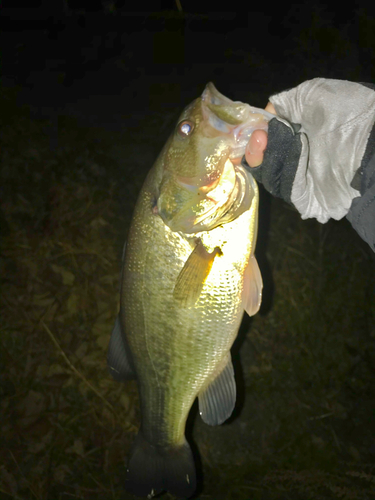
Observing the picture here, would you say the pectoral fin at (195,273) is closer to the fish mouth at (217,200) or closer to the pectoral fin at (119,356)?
the fish mouth at (217,200)

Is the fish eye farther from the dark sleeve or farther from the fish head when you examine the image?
the dark sleeve

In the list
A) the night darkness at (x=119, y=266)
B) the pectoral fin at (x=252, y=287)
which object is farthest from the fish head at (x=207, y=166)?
the night darkness at (x=119, y=266)

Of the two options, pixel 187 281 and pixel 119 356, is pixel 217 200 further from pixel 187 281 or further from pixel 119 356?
pixel 119 356

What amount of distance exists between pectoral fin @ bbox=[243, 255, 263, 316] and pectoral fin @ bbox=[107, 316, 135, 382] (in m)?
0.67

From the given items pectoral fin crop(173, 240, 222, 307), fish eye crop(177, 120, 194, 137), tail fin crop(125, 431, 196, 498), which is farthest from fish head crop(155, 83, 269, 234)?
tail fin crop(125, 431, 196, 498)

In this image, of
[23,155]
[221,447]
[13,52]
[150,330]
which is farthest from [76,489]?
[13,52]

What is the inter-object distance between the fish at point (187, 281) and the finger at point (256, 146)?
0.09 feet

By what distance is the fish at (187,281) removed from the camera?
1.38 metres

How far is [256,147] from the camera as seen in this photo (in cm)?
132

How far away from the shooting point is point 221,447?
2.75 meters

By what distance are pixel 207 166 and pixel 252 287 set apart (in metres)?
0.54

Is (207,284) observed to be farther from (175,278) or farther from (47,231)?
(47,231)

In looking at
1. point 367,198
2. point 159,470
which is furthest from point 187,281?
point 159,470

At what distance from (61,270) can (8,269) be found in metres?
0.41
